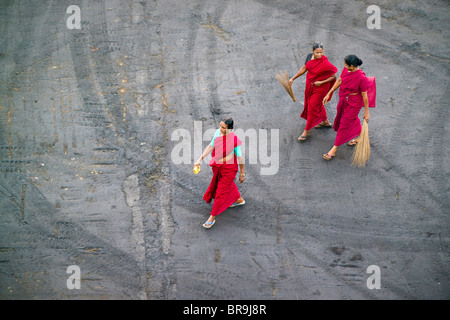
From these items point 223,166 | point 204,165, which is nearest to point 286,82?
point 204,165

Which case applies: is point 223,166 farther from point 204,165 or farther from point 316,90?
point 316,90

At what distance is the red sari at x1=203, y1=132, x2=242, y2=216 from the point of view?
520 centimetres

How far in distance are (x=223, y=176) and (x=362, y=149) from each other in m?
2.27

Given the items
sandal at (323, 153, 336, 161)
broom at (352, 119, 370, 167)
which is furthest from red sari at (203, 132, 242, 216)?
broom at (352, 119, 370, 167)

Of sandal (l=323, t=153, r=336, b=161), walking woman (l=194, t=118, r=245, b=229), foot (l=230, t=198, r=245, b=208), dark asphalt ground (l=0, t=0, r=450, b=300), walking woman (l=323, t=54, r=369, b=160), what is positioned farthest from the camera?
sandal (l=323, t=153, r=336, b=161)

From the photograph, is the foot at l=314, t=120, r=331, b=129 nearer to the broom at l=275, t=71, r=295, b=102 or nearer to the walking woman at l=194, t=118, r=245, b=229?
the broom at l=275, t=71, r=295, b=102

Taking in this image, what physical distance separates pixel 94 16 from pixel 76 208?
433cm

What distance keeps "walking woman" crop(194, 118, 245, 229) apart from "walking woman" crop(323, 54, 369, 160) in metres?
1.78

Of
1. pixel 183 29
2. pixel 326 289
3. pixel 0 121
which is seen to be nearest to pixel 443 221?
pixel 326 289

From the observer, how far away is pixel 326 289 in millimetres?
5195

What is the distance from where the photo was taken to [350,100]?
603 cm

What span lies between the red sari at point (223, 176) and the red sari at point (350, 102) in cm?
188

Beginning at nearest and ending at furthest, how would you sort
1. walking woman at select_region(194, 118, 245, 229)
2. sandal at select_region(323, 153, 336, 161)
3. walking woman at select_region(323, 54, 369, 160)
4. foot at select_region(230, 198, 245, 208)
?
walking woman at select_region(194, 118, 245, 229)
walking woman at select_region(323, 54, 369, 160)
foot at select_region(230, 198, 245, 208)
sandal at select_region(323, 153, 336, 161)
